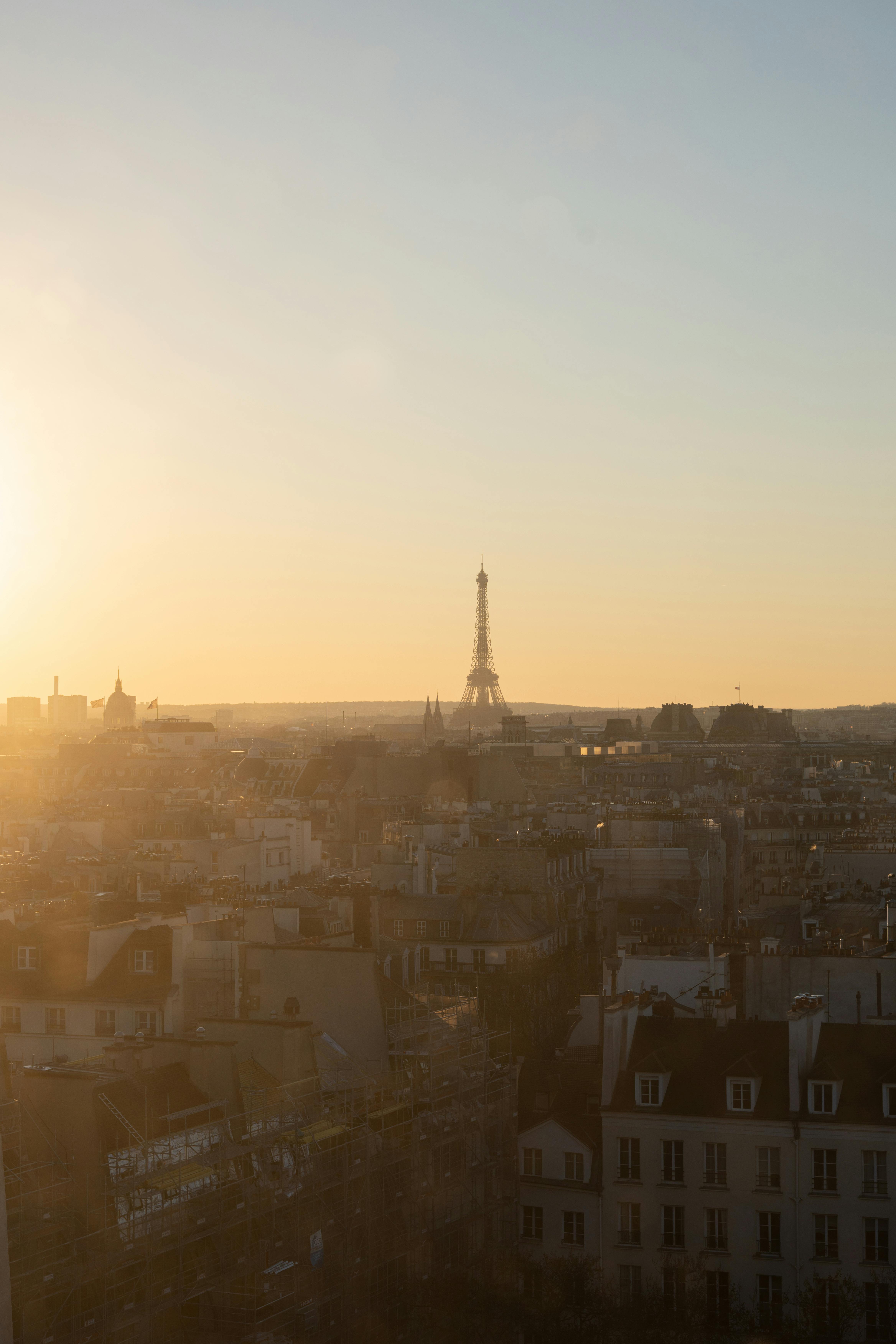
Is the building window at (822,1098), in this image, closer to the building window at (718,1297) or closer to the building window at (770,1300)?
the building window at (770,1300)

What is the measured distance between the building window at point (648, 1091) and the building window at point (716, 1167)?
0.77 m

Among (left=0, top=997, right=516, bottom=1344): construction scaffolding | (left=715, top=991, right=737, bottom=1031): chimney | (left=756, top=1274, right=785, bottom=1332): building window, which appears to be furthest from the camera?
(left=715, top=991, right=737, bottom=1031): chimney

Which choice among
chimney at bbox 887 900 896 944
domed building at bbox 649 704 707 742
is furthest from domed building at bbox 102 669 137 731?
chimney at bbox 887 900 896 944

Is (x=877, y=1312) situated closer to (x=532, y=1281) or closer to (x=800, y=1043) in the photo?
(x=800, y=1043)

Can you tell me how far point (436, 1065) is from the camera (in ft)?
59.2

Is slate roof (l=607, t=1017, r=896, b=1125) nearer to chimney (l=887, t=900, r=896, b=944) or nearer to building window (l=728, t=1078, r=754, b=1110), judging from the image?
building window (l=728, t=1078, r=754, b=1110)

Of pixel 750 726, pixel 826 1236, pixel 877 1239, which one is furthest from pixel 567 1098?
pixel 750 726

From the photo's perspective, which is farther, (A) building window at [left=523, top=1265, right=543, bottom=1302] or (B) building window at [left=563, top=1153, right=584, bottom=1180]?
(B) building window at [left=563, top=1153, right=584, bottom=1180]

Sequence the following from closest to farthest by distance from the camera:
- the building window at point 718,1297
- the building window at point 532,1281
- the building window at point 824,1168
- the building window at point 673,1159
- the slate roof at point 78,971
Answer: the building window at point 532,1281, the building window at point 718,1297, the building window at point 824,1168, the building window at point 673,1159, the slate roof at point 78,971

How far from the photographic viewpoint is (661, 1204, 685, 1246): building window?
17.6 meters

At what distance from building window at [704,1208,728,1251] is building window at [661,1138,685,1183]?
49 centimetres

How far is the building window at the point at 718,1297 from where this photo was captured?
54.2 ft

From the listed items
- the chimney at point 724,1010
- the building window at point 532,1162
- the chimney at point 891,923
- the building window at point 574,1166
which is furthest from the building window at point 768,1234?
the chimney at point 891,923

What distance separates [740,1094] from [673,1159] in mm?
1028
